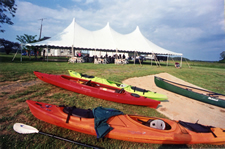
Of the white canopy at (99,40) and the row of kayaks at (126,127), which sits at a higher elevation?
the white canopy at (99,40)

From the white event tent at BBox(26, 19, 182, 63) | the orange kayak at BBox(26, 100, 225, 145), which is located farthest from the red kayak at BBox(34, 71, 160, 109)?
the white event tent at BBox(26, 19, 182, 63)

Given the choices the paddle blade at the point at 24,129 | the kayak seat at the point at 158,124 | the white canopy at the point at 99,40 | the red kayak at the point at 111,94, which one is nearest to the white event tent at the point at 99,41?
the white canopy at the point at 99,40

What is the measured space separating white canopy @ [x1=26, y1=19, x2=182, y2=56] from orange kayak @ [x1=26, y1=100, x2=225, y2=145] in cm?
1498

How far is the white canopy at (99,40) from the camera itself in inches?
671

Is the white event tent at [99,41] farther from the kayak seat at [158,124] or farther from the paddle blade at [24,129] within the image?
the kayak seat at [158,124]

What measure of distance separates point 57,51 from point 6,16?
22528mm

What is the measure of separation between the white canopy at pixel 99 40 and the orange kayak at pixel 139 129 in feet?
49.2

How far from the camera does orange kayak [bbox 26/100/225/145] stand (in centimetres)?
267

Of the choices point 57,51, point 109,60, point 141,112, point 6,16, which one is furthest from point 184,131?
point 57,51

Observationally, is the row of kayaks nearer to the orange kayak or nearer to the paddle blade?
the orange kayak

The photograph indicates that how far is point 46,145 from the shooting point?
257 cm

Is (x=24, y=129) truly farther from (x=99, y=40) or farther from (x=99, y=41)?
(x=99, y=40)

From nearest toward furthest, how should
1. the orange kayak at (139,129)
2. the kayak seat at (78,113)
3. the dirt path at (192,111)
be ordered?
the orange kayak at (139,129) → the kayak seat at (78,113) → the dirt path at (192,111)

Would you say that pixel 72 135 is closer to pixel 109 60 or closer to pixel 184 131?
pixel 184 131
